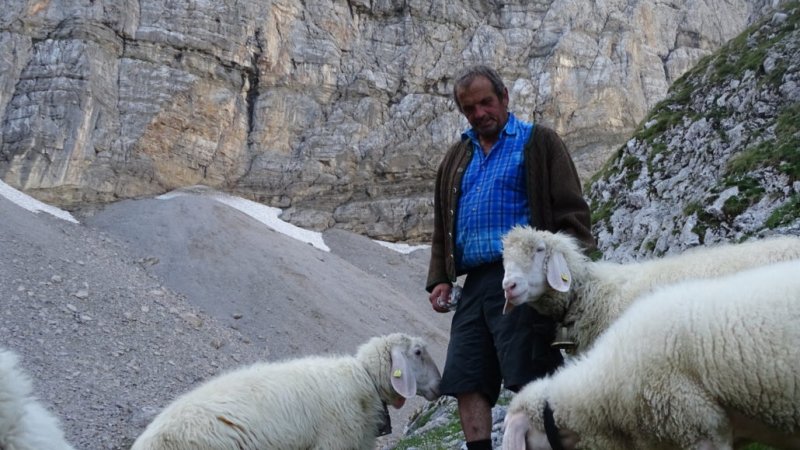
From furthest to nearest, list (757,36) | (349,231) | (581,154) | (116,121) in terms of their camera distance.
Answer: (581,154), (349,231), (116,121), (757,36)

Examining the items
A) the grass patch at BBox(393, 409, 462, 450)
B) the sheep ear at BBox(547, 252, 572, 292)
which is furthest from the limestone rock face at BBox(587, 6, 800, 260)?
the sheep ear at BBox(547, 252, 572, 292)

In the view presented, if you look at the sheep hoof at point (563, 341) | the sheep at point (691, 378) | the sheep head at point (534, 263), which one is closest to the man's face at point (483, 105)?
the sheep head at point (534, 263)

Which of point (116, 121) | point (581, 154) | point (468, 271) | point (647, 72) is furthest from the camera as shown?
point (647, 72)

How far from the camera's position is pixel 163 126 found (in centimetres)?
4947

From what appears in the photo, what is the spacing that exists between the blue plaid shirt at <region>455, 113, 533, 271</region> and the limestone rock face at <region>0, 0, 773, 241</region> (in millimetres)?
44787

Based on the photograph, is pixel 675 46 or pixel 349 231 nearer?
pixel 349 231

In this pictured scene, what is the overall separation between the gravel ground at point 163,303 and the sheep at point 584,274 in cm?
1248

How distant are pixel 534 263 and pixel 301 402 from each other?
109 inches

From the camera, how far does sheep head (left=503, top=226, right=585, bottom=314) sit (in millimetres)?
5160

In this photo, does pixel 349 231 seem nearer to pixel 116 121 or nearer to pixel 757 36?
pixel 116 121

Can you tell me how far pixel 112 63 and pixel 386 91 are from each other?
2067 cm

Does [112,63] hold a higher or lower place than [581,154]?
higher

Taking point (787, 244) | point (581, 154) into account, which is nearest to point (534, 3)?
point (581, 154)

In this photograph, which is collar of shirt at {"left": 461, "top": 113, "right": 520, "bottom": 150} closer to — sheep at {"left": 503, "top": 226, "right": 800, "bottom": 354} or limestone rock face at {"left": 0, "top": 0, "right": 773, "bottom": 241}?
sheep at {"left": 503, "top": 226, "right": 800, "bottom": 354}
